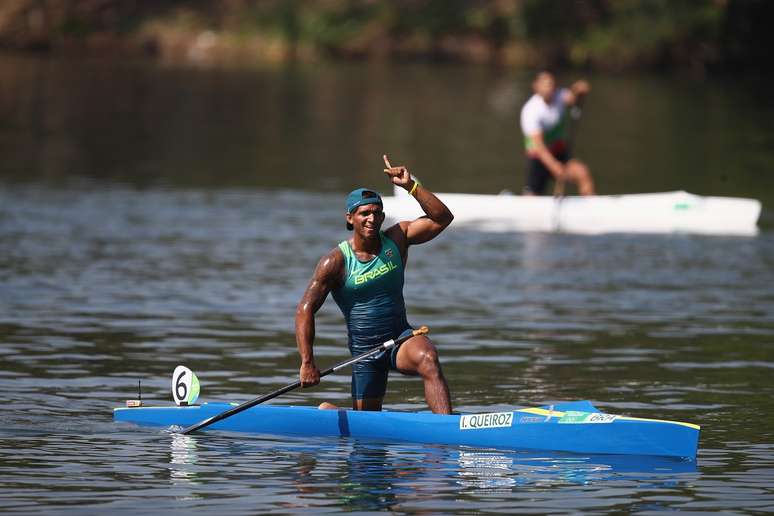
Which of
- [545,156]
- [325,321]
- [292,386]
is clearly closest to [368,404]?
[292,386]

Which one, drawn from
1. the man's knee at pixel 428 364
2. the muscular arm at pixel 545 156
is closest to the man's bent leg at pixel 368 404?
the man's knee at pixel 428 364

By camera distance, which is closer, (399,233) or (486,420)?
(486,420)

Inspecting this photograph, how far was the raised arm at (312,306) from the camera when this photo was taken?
525 inches

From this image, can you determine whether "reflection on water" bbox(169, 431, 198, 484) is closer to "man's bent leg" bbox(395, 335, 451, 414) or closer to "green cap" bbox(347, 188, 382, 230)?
"man's bent leg" bbox(395, 335, 451, 414)

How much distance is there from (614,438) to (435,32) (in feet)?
217

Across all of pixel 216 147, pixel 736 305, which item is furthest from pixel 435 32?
pixel 736 305

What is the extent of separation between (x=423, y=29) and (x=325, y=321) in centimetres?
5934

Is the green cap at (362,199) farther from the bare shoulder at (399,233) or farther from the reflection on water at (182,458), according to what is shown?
the reflection on water at (182,458)

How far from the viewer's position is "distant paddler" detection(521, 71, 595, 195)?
26703 mm

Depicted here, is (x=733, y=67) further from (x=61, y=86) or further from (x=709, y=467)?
(x=709, y=467)

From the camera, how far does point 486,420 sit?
13164mm

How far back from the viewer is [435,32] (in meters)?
77.9

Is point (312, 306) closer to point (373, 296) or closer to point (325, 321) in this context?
point (373, 296)

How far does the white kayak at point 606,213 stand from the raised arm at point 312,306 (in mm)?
13732
